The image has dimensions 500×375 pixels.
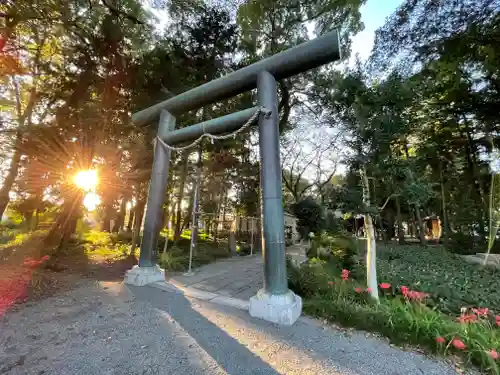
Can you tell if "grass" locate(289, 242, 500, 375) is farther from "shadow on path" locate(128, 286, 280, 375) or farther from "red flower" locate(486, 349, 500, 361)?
"shadow on path" locate(128, 286, 280, 375)

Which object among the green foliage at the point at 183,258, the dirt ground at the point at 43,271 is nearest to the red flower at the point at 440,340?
the dirt ground at the point at 43,271

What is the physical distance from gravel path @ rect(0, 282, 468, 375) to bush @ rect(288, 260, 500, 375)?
19 cm

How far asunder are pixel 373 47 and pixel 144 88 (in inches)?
287

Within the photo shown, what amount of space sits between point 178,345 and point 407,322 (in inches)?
94.8

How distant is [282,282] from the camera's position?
2.70 metres

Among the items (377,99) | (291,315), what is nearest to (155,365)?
(291,315)

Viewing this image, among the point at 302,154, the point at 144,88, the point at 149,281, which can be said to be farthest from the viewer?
the point at 302,154

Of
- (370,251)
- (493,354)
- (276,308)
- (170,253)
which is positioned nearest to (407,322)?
(493,354)

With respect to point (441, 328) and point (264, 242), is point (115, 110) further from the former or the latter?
point (441, 328)

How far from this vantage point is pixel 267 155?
2920 mm

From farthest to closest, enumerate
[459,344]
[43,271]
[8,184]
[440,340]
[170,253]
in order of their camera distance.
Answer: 1. [8,184]
2. [170,253]
3. [43,271]
4. [440,340]
5. [459,344]

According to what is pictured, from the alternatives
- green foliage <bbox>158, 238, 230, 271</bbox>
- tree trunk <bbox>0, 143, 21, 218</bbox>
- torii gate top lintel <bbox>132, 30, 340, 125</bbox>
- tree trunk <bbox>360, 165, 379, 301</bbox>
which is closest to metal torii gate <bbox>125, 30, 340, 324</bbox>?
torii gate top lintel <bbox>132, 30, 340, 125</bbox>

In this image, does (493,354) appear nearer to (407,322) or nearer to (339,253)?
(407,322)

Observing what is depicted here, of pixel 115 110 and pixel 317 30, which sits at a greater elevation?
pixel 317 30
